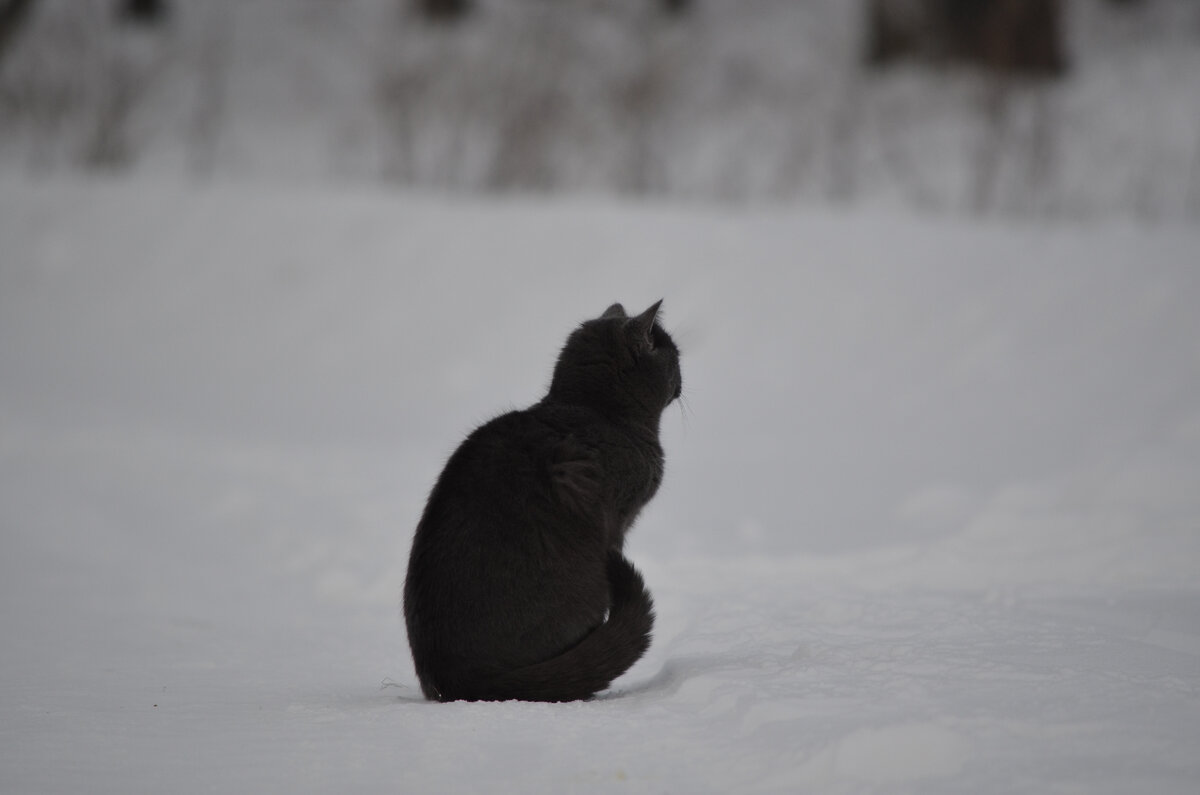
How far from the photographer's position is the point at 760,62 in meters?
13.8

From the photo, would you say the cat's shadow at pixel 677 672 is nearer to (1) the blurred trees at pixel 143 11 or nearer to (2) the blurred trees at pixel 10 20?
(2) the blurred trees at pixel 10 20

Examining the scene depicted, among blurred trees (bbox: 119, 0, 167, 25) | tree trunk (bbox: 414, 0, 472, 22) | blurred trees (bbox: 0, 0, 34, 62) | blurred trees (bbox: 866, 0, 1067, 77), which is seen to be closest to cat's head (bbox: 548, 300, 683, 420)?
blurred trees (bbox: 866, 0, 1067, 77)

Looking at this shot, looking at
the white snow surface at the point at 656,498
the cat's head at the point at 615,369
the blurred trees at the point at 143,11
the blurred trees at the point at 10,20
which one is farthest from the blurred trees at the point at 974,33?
the blurred trees at the point at 10,20

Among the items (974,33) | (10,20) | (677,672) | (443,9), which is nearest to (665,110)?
(974,33)

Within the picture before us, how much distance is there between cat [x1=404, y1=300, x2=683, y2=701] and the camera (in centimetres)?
274

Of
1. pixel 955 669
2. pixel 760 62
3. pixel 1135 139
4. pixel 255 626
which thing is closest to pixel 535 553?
pixel 955 669

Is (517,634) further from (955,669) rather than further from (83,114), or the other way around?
(83,114)

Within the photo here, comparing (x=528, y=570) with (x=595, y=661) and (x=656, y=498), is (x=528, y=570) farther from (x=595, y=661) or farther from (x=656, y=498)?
(x=656, y=498)

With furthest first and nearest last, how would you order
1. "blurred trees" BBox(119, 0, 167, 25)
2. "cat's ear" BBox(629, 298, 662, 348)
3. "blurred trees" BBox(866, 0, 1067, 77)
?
"blurred trees" BBox(119, 0, 167, 25) → "blurred trees" BBox(866, 0, 1067, 77) → "cat's ear" BBox(629, 298, 662, 348)

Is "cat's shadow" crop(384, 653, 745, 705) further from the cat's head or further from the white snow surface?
the cat's head

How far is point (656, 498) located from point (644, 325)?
3.30m

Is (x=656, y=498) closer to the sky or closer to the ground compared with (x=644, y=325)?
closer to the ground

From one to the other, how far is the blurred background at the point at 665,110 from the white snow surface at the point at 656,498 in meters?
0.87

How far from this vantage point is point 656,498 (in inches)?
249
